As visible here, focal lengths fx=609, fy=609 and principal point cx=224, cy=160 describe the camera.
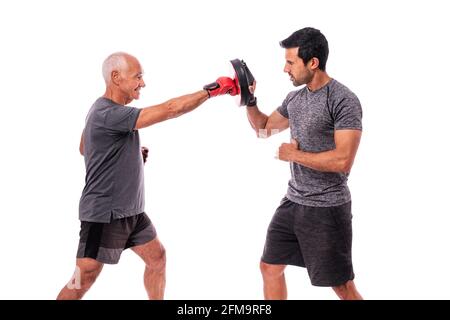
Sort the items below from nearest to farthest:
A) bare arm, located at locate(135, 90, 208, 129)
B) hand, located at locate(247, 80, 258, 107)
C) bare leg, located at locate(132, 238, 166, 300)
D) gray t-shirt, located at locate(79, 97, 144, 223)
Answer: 1. bare arm, located at locate(135, 90, 208, 129)
2. gray t-shirt, located at locate(79, 97, 144, 223)
3. hand, located at locate(247, 80, 258, 107)
4. bare leg, located at locate(132, 238, 166, 300)

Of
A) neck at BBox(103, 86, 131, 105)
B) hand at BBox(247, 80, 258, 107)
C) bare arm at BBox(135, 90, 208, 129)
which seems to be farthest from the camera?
hand at BBox(247, 80, 258, 107)

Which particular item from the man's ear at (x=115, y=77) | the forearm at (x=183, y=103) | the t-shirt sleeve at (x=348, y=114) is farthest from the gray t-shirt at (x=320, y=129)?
the man's ear at (x=115, y=77)

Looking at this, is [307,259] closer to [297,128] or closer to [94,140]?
[297,128]

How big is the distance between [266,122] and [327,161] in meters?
0.80

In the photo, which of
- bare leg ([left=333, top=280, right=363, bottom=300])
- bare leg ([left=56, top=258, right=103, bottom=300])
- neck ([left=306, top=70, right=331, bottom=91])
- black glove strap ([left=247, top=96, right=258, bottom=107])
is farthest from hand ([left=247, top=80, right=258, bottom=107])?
bare leg ([left=56, top=258, right=103, bottom=300])

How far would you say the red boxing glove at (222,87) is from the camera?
11.7 feet

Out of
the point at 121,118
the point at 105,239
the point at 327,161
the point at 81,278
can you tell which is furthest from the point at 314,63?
the point at 81,278

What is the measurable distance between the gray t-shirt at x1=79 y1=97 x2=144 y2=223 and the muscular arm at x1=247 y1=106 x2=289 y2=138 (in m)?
0.77

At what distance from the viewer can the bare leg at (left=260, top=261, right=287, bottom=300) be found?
144 inches

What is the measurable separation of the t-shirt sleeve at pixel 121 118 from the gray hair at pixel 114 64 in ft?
0.87

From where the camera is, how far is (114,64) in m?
3.58

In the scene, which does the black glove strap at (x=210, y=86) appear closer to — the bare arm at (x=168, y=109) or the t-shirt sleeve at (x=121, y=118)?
the bare arm at (x=168, y=109)

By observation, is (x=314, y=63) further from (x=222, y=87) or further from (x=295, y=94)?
(x=222, y=87)

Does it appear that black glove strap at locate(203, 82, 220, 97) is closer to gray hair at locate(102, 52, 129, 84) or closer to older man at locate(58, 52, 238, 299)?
older man at locate(58, 52, 238, 299)
